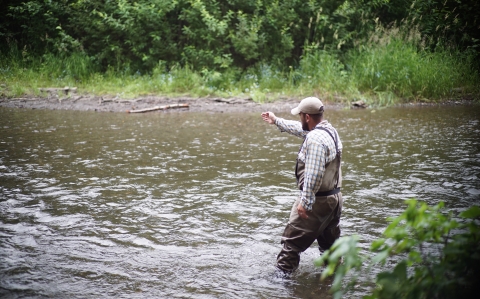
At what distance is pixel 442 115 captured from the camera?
479 inches

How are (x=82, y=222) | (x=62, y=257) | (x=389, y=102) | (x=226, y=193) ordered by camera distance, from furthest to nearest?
(x=389, y=102)
(x=226, y=193)
(x=82, y=222)
(x=62, y=257)

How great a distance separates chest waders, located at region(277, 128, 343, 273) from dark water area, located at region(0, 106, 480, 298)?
0.90ft

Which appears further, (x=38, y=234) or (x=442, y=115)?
(x=442, y=115)

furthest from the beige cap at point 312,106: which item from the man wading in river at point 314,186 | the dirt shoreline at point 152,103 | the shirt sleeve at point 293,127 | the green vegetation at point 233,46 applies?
the green vegetation at point 233,46

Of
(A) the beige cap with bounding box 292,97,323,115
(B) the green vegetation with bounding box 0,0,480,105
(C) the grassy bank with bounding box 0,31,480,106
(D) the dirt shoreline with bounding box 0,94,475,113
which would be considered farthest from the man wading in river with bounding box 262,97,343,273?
(B) the green vegetation with bounding box 0,0,480,105

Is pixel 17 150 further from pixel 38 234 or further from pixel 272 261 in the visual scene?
pixel 272 261

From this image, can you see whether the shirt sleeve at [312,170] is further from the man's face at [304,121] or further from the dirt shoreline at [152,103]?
the dirt shoreline at [152,103]

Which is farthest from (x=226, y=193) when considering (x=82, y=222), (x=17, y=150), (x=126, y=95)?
(x=126, y=95)

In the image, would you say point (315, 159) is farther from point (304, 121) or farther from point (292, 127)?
point (292, 127)

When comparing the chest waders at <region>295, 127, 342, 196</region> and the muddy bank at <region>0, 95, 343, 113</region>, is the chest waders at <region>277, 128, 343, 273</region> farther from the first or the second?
the muddy bank at <region>0, 95, 343, 113</region>

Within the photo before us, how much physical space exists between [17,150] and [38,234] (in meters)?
4.41

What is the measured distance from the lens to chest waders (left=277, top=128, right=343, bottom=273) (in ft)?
14.3

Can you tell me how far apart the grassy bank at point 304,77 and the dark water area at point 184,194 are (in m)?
2.15

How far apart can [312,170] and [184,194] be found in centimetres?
329
